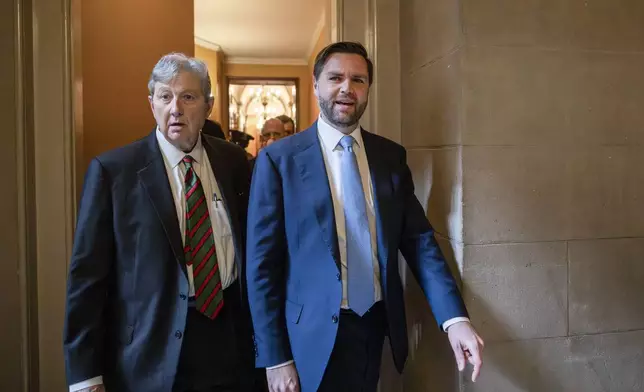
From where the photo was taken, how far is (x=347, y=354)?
52.9 inches

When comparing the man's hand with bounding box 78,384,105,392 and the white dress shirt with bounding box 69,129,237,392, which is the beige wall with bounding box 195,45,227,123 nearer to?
the white dress shirt with bounding box 69,129,237,392

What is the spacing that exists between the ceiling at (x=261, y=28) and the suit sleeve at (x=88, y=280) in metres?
3.65

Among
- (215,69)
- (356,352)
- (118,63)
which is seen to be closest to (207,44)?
(215,69)

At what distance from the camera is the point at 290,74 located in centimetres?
730

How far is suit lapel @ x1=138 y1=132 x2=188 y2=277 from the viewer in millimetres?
1306

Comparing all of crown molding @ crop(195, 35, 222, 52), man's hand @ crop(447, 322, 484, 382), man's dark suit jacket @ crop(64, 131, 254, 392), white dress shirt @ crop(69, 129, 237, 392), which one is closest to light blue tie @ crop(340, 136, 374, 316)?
man's hand @ crop(447, 322, 484, 382)

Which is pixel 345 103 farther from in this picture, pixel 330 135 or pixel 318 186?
pixel 318 186

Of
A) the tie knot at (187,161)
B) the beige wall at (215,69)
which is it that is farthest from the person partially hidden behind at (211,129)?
the beige wall at (215,69)

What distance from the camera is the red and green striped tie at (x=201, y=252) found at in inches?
52.2

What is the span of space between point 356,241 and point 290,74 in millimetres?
6259

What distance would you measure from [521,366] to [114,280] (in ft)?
3.97

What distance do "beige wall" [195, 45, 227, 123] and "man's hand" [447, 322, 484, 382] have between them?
201 inches

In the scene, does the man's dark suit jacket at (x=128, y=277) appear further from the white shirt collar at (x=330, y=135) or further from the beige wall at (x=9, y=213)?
the beige wall at (x=9, y=213)

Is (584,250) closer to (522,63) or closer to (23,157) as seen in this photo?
(522,63)
